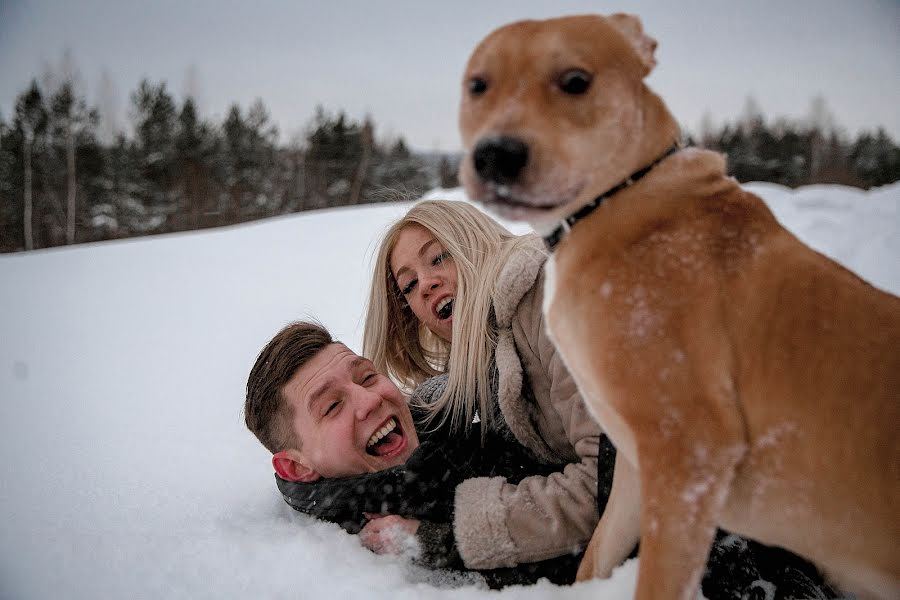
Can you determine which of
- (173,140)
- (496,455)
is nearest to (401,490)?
(496,455)

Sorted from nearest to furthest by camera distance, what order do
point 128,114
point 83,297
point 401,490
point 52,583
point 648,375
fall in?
1. point 648,375
2. point 52,583
3. point 401,490
4. point 83,297
5. point 128,114

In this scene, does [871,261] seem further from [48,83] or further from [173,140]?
[173,140]

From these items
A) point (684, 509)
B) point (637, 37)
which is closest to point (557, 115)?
point (637, 37)

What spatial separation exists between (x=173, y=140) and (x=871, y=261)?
32.3m

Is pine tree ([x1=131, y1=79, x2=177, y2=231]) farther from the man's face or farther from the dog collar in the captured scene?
the dog collar

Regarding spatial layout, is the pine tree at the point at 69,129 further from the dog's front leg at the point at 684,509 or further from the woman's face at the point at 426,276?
the dog's front leg at the point at 684,509

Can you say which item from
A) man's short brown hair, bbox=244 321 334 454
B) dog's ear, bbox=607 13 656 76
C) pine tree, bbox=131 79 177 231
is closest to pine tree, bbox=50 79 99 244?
pine tree, bbox=131 79 177 231

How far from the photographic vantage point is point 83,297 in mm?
7859

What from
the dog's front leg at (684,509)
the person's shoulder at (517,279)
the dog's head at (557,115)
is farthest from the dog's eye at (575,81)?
the person's shoulder at (517,279)

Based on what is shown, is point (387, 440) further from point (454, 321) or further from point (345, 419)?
point (454, 321)

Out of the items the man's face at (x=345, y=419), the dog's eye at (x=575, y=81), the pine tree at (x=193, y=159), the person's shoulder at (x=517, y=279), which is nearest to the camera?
the dog's eye at (x=575, y=81)

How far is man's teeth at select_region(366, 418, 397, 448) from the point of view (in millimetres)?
2691

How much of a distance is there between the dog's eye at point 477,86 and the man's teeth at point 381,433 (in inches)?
68.2

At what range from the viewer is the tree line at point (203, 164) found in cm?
2389
